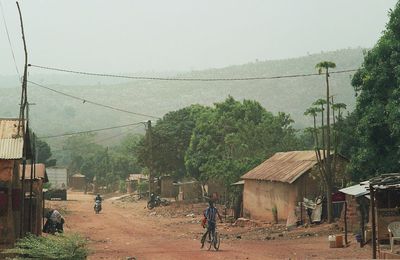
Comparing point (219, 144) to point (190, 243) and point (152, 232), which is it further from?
point (190, 243)

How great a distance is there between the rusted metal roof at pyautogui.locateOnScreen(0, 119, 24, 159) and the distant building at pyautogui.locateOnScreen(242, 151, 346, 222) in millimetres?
16842

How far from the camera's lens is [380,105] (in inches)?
985

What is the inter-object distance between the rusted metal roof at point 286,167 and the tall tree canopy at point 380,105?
5.78 meters

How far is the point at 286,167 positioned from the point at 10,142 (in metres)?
20.5

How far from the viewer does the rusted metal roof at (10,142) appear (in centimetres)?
1609

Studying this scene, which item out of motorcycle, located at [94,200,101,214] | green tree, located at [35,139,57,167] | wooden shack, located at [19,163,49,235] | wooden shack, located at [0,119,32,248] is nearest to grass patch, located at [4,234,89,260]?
wooden shack, located at [0,119,32,248]

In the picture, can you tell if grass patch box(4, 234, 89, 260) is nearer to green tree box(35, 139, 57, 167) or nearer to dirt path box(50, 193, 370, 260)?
dirt path box(50, 193, 370, 260)

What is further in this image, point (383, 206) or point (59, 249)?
point (383, 206)

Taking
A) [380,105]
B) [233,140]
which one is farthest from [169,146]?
[380,105]

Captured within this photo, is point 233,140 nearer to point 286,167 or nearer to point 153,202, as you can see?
point 153,202

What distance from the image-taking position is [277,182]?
1332 inches

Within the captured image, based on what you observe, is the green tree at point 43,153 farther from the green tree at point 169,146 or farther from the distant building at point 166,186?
the green tree at point 169,146

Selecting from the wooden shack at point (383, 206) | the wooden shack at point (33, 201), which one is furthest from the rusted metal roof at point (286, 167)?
the wooden shack at point (33, 201)

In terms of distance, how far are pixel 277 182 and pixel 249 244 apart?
9972mm
